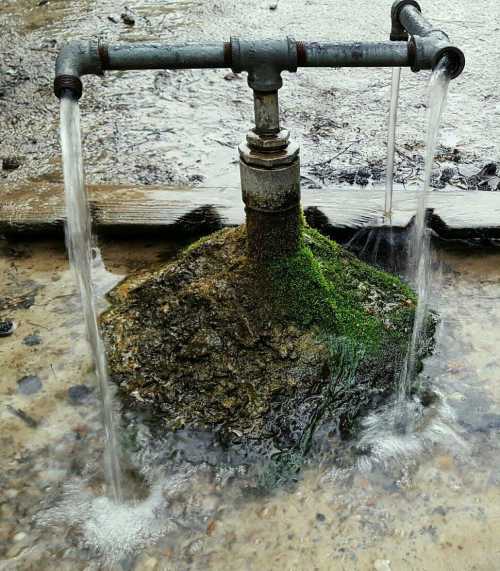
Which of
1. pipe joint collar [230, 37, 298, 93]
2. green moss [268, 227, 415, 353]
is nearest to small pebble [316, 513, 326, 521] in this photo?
green moss [268, 227, 415, 353]

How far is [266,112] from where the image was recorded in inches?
85.7

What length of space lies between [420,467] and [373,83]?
3.77 metres

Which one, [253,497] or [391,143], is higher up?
[391,143]

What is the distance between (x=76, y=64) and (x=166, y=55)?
0.29 m

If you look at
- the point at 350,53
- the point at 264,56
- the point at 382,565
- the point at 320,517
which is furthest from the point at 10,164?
the point at 382,565

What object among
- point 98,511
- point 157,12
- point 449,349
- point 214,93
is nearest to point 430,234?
point 449,349

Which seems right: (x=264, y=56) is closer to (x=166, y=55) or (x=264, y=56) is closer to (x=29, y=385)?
(x=166, y=55)


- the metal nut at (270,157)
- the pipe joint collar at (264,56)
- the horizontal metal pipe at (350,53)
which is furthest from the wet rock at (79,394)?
the horizontal metal pipe at (350,53)

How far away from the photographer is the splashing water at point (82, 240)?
2049 millimetres

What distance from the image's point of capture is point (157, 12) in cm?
666

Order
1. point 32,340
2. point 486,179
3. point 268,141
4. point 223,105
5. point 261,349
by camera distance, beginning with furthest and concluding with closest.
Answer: point 223,105 → point 486,179 → point 32,340 → point 261,349 → point 268,141

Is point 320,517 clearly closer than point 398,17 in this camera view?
Yes

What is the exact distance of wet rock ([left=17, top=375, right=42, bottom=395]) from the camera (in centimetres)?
260

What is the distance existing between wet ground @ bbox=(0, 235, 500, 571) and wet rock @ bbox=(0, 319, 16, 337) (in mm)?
148
